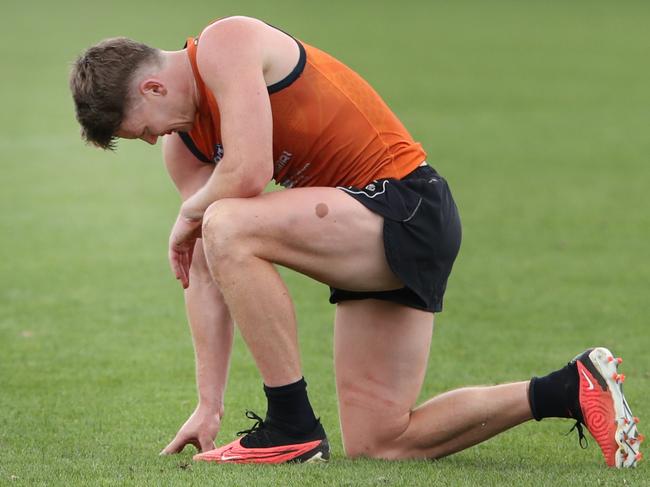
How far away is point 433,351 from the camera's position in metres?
7.70

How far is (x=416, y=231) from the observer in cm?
507

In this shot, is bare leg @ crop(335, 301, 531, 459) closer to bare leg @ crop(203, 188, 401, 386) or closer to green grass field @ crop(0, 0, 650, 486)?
green grass field @ crop(0, 0, 650, 486)

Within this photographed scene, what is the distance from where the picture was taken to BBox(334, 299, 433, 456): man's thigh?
5324 mm

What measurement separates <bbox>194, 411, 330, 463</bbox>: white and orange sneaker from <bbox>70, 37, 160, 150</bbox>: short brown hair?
121 cm

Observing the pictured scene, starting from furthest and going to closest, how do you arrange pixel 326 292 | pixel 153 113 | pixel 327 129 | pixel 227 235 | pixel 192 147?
pixel 326 292 → pixel 192 147 → pixel 327 129 → pixel 153 113 → pixel 227 235

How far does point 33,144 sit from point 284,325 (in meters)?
12.8

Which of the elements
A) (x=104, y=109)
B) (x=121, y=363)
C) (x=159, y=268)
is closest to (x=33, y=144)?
(x=159, y=268)

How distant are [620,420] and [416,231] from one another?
0.98 m

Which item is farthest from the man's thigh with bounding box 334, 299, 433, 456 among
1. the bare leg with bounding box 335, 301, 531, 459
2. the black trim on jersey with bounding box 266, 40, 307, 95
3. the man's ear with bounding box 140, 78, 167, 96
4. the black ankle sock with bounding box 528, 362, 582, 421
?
the man's ear with bounding box 140, 78, 167, 96

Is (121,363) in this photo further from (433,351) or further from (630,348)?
(630,348)

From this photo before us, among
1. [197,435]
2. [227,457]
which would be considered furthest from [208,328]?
[227,457]

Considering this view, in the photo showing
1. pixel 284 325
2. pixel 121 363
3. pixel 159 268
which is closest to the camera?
pixel 284 325

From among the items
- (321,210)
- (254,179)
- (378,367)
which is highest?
(254,179)

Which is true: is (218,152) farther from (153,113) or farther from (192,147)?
(153,113)
